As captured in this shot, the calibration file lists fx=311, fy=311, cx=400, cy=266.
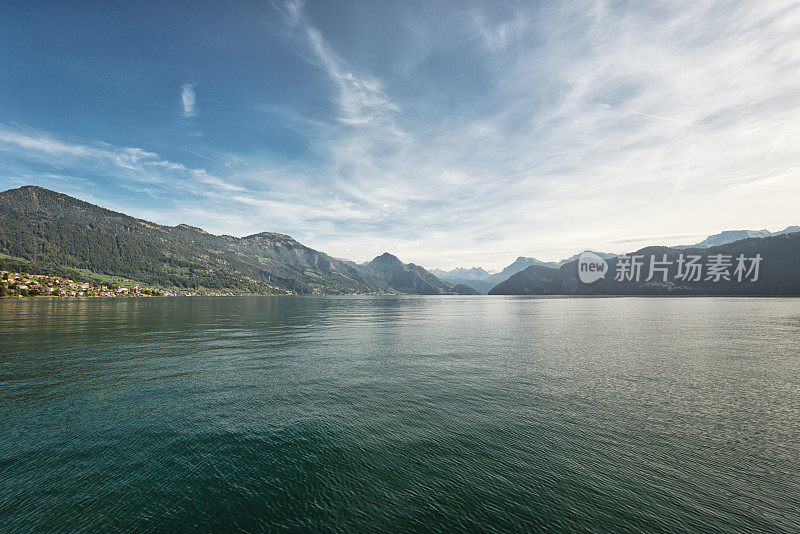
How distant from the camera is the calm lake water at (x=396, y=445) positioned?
14383mm

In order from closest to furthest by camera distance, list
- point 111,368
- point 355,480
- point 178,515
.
→ point 178,515 < point 355,480 < point 111,368

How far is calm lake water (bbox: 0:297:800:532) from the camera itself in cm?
1438

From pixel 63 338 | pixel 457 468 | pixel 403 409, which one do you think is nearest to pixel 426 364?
pixel 403 409

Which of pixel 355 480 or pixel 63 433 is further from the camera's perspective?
pixel 63 433

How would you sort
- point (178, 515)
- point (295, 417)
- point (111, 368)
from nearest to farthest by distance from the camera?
point (178, 515) → point (295, 417) → point (111, 368)

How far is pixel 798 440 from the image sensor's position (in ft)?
71.2

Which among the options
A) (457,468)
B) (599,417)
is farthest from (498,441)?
(599,417)

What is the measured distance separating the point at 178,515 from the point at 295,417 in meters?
11.0

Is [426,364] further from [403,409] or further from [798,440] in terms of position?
[798,440]

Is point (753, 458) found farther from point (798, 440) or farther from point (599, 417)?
point (599, 417)

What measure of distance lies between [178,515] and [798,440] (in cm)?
3868

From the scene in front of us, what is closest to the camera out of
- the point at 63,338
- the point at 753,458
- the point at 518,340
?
the point at 753,458

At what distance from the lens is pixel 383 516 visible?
46.8 feet

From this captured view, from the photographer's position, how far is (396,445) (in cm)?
2041
